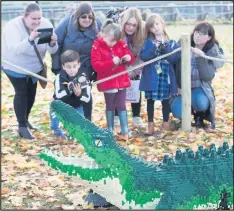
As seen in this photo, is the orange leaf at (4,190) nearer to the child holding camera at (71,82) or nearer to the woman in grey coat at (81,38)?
the child holding camera at (71,82)

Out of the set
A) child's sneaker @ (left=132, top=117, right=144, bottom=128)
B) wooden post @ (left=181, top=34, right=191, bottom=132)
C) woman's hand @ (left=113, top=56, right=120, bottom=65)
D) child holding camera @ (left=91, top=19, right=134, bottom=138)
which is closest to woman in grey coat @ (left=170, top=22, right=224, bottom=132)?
wooden post @ (left=181, top=34, right=191, bottom=132)

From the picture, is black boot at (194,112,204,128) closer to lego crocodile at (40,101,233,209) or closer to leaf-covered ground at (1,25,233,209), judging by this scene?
leaf-covered ground at (1,25,233,209)

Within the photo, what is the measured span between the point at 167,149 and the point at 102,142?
260 centimetres

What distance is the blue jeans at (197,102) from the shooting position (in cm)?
627

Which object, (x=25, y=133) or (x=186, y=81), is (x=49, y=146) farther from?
(x=186, y=81)

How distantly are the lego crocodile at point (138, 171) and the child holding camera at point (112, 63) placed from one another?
237cm

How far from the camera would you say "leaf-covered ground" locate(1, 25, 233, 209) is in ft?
14.0

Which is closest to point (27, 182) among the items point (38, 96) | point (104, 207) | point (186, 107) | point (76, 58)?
point (104, 207)

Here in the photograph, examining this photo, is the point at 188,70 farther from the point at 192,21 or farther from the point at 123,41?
the point at 192,21

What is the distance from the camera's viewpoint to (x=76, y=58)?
17.5 ft

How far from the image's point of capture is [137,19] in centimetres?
584

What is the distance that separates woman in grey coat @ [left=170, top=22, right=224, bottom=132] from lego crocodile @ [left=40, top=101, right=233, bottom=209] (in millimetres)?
2810

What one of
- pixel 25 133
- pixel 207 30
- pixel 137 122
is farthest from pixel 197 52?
pixel 25 133

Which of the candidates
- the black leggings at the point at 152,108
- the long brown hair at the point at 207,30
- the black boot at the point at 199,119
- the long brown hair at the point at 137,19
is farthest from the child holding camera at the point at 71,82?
the black boot at the point at 199,119
